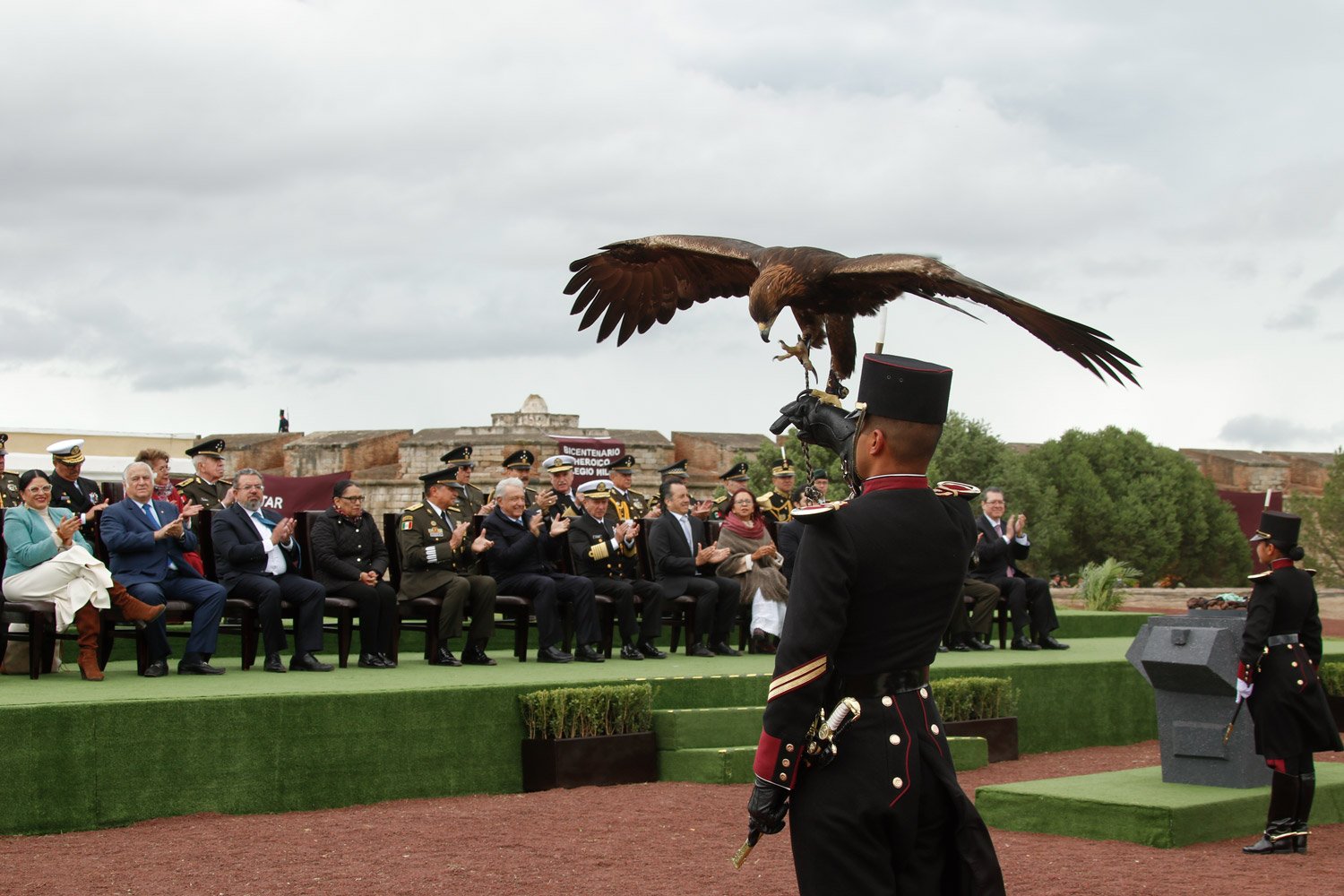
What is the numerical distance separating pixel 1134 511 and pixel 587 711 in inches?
928

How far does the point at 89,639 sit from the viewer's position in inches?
319

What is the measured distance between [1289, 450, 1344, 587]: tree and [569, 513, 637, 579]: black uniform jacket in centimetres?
2024

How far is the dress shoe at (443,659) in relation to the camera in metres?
9.72

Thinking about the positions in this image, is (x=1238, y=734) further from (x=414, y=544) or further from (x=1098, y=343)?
(x=414, y=544)

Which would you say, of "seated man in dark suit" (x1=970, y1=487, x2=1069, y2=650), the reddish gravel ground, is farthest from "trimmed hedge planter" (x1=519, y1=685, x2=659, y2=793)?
"seated man in dark suit" (x1=970, y1=487, x2=1069, y2=650)

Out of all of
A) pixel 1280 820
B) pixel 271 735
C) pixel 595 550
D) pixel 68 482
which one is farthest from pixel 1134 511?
pixel 271 735

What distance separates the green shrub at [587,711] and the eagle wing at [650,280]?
2125 mm

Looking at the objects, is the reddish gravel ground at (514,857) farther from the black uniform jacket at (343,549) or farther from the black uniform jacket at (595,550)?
the black uniform jacket at (595,550)

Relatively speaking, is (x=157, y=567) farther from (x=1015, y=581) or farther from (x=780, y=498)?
(x=1015, y=581)

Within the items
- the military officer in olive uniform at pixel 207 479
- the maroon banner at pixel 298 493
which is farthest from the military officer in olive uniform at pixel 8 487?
the maroon banner at pixel 298 493

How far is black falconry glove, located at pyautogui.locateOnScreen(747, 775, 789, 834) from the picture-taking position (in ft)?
10.2

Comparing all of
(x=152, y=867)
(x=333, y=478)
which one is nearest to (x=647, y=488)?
(x=333, y=478)

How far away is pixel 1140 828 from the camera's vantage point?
7.02m

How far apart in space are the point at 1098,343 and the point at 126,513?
5883 mm
